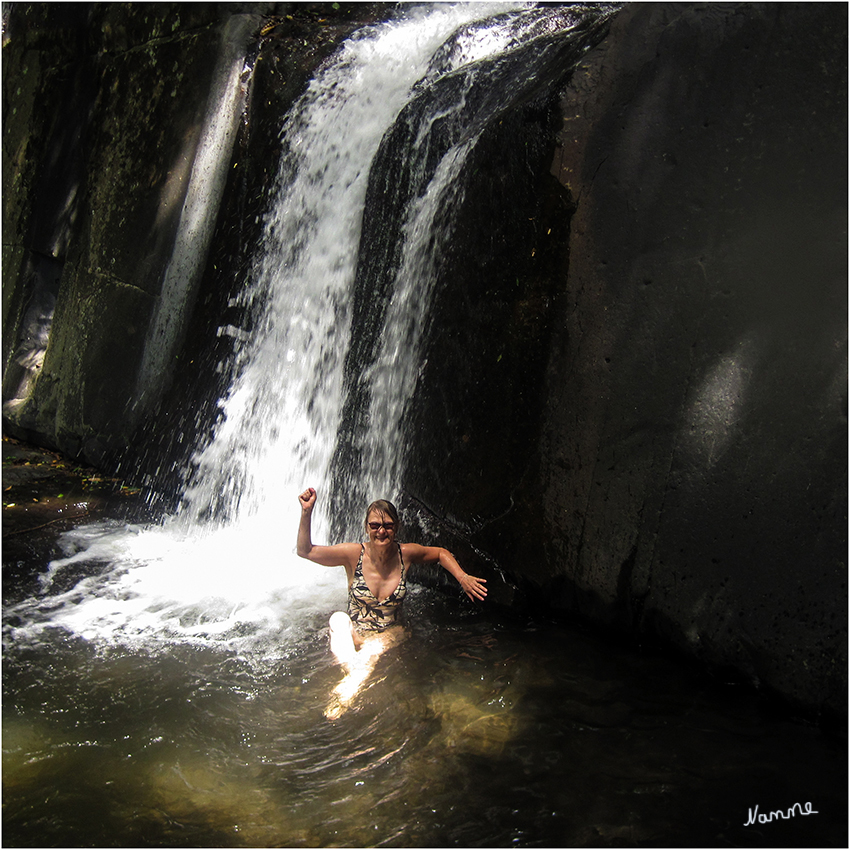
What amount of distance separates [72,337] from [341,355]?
3.84m

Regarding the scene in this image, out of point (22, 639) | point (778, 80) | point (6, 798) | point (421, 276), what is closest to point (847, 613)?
point (778, 80)

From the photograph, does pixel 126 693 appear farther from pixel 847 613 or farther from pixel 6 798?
pixel 847 613

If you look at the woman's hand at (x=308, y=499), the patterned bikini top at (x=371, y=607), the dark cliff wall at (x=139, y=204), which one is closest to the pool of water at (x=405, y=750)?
the patterned bikini top at (x=371, y=607)

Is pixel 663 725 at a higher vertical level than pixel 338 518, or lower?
lower

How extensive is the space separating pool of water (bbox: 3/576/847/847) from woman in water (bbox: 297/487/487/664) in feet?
0.64

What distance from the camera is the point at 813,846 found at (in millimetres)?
2809

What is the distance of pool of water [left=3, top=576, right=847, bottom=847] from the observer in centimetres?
289

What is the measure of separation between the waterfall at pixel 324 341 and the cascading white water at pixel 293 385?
0.6 inches

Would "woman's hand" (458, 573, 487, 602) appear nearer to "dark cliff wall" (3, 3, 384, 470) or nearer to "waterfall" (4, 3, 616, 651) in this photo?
"waterfall" (4, 3, 616, 651)

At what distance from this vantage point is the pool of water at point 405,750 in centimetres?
289

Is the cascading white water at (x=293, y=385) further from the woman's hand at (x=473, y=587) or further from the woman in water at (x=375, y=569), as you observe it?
the woman's hand at (x=473, y=587)

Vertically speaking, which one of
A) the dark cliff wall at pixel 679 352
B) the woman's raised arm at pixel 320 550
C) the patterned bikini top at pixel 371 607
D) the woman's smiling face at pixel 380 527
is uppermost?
the dark cliff wall at pixel 679 352
